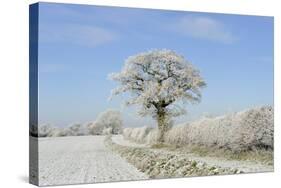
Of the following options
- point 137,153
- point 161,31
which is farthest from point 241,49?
point 137,153

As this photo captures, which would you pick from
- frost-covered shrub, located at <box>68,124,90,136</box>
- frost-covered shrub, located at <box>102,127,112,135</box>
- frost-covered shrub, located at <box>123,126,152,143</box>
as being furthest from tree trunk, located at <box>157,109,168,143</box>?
frost-covered shrub, located at <box>68,124,90,136</box>

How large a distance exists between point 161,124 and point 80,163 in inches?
57.9

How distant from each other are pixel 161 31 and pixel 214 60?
100 cm

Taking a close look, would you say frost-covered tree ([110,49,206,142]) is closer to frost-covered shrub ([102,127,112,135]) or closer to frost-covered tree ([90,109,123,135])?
frost-covered tree ([90,109,123,135])

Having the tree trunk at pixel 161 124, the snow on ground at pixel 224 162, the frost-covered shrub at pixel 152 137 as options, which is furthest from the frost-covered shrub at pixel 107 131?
the tree trunk at pixel 161 124

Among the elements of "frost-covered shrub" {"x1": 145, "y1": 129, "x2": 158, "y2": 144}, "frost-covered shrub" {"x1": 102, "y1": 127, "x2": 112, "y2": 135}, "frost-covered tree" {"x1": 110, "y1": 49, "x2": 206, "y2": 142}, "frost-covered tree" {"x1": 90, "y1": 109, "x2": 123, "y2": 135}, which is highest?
"frost-covered tree" {"x1": 110, "y1": 49, "x2": 206, "y2": 142}

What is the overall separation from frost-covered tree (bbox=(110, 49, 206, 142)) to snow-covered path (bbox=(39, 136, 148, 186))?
0.79 meters

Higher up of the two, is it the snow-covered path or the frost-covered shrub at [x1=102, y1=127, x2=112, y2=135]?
the frost-covered shrub at [x1=102, y1=127, x2=112, y2=135]

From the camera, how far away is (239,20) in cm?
1201

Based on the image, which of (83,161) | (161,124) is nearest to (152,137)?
(161,124)

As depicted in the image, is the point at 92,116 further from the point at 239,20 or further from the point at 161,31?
the point at 239,20

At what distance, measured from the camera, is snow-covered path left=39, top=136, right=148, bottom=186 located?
1048 cm

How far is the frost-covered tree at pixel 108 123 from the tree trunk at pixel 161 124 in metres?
0.65

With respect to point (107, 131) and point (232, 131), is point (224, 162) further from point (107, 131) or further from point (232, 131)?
point (107, 131)
